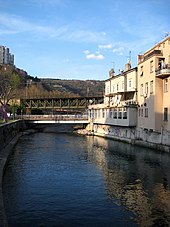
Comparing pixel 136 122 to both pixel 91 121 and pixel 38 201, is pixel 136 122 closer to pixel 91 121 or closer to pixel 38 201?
pixel 91 121

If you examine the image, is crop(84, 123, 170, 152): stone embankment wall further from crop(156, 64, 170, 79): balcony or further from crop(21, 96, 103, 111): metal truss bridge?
crop(21, 96, 103, 111): metal truss bridge

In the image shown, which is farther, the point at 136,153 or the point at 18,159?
the point at 136,153

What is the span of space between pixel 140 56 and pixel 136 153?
19016 millimetres

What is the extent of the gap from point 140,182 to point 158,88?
19.2m

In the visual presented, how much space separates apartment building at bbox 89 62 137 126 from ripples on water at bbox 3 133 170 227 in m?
16.3

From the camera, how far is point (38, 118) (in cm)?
7662

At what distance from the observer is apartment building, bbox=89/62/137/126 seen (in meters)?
48.5

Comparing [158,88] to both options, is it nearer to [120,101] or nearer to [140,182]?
[120,101]

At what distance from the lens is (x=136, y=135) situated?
155 ft

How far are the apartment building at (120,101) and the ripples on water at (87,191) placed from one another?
1629cm

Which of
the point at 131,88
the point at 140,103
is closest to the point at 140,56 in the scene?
the point at 131,88

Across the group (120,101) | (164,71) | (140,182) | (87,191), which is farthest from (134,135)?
(87,191)

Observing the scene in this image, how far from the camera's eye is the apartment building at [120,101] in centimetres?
4847

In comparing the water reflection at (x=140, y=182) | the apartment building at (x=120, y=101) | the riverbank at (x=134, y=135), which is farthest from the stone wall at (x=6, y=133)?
the riverbank at (x=134, y=135)
